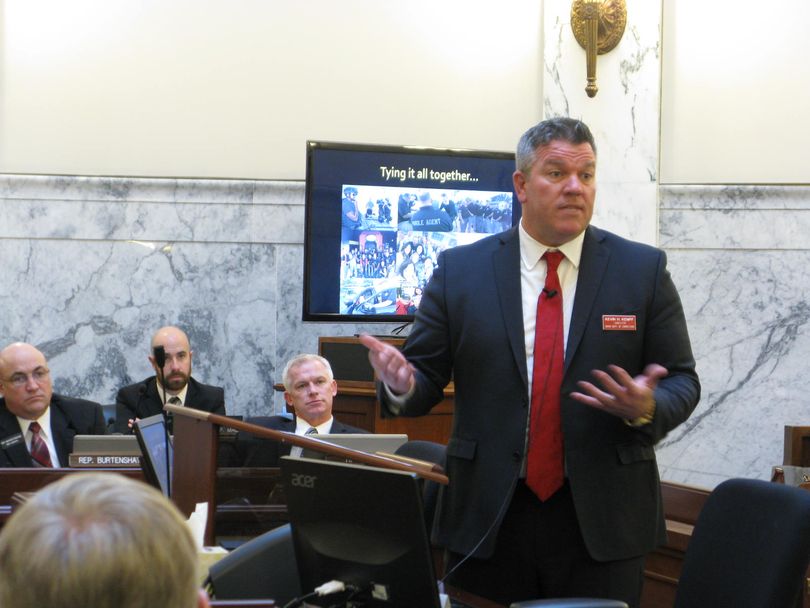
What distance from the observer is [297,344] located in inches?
254

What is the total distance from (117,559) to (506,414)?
1.55m

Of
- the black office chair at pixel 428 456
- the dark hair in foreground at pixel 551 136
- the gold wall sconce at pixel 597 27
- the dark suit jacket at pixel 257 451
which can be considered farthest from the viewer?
the gold wall sconce at pixel 597 27

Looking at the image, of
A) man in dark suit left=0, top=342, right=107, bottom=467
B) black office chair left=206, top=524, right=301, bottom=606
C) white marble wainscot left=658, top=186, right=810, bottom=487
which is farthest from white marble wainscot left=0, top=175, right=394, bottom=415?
black office chair left=206, top=524, right=301, bottom=606

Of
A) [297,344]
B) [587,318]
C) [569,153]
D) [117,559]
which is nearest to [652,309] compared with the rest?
[587,318]

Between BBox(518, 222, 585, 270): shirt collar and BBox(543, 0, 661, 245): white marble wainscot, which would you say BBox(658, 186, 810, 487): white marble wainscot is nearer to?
BBox(543, 0, 661, 245): white marble wainscot

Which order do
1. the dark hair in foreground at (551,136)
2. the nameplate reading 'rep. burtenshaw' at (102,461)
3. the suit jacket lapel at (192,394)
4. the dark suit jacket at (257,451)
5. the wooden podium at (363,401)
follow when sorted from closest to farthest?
the dark suit jacket at (257,451), the dark hair in foreground at (551,136), the nameplate reading 'rep. burtenshaw' at (102,461), the wooden podium at (363,401), the suit jacket lapel at (192,394)

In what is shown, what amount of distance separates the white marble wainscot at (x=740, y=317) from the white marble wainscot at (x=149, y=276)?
5.92 ft

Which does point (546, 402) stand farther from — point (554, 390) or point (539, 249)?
point (539, 249)

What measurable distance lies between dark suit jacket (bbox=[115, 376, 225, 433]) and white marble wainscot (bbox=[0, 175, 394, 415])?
756mm

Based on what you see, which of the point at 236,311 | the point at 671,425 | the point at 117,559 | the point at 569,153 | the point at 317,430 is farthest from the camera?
the point at 236,311

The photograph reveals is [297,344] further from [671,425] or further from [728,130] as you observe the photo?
[671,425]

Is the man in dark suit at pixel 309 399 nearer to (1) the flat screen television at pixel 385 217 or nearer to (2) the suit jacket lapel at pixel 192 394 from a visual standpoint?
(2) the suit jacket lapel at pixel 192 394

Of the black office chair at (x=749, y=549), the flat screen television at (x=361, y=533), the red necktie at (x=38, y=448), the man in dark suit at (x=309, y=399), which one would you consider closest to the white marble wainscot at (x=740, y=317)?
the man in dark suit at (x=309, y=399)

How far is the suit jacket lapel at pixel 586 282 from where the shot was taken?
252 centimetres
